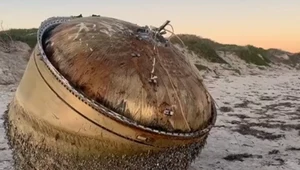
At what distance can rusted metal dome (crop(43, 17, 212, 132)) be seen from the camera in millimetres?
A: 4164

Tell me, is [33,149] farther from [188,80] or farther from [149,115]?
[188,80]

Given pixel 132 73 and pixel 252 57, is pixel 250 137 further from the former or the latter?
pixel 252 57

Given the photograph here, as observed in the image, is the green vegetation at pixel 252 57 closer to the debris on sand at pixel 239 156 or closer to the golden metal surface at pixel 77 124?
the debris on sand at pixel 239 156

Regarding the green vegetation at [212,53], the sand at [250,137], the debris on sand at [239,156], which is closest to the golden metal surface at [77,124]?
the sand at [250,137]

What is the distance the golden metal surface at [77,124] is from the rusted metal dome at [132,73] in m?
0.11

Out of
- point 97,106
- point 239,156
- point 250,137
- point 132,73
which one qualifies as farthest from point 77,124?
point 250,137

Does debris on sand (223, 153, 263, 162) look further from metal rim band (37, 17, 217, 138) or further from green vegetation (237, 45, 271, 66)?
green vegetation (237, 45, 271, 66)

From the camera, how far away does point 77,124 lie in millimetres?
4148

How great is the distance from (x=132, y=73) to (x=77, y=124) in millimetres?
636

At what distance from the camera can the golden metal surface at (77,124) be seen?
13.4 feet

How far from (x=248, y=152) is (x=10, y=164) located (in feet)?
12.2

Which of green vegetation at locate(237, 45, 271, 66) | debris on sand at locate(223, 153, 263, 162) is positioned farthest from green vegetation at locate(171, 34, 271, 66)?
debris on sand at locate(223, 153, 263, 162)

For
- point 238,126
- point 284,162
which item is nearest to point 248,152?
point 284,162

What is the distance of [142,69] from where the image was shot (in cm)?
433
